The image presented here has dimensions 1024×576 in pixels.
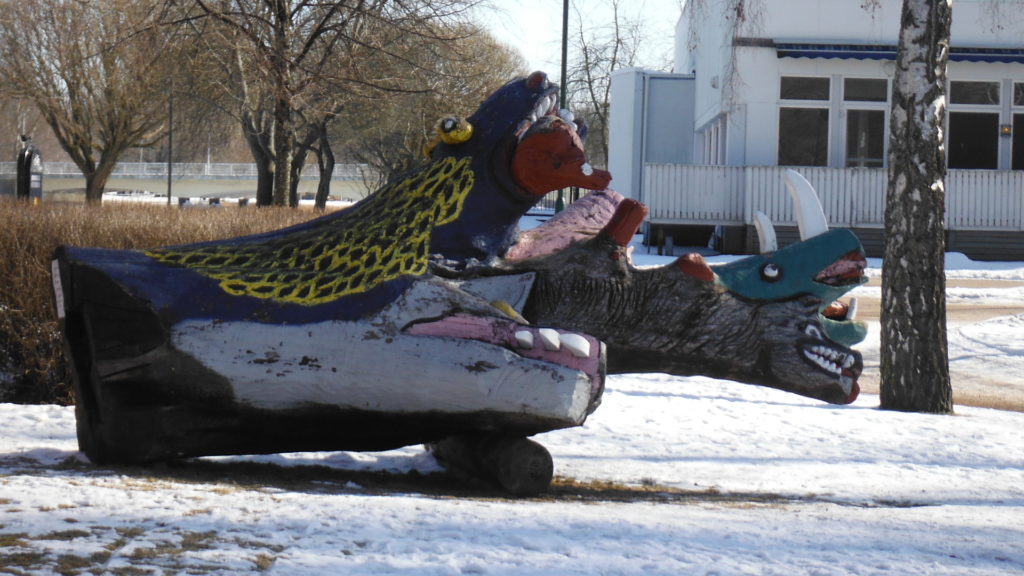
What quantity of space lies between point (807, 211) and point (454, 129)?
210 cm

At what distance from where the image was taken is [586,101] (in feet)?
145

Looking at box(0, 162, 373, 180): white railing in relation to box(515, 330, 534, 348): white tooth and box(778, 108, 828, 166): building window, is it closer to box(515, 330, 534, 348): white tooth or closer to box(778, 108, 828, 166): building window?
box(778, 108, 828, 166): building window

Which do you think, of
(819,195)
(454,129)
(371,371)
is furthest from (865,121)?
(371,371)

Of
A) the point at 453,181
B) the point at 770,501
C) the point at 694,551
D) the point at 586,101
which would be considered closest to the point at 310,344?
the point at 453,181

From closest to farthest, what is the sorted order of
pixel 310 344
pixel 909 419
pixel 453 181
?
pixel 310 344
pixel 453 181
pixel 909 419

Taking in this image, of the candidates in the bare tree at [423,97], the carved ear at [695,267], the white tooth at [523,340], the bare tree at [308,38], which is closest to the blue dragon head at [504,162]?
the white tooth at [523,340]

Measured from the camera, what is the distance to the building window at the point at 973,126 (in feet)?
82.6

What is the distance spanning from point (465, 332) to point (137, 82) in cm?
3082

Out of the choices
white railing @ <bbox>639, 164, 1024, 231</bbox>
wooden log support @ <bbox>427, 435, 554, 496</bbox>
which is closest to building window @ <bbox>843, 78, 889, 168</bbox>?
white railing @ <bbox>639, 164, 1024, 231</bbox>

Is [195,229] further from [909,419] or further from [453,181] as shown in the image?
[909,419]

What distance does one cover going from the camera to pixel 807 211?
255 inches

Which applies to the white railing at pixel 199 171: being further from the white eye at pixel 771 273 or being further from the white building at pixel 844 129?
the white eye at pixel 771 273

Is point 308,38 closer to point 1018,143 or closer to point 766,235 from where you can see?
point 766,235

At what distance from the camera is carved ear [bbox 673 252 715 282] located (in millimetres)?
6117
